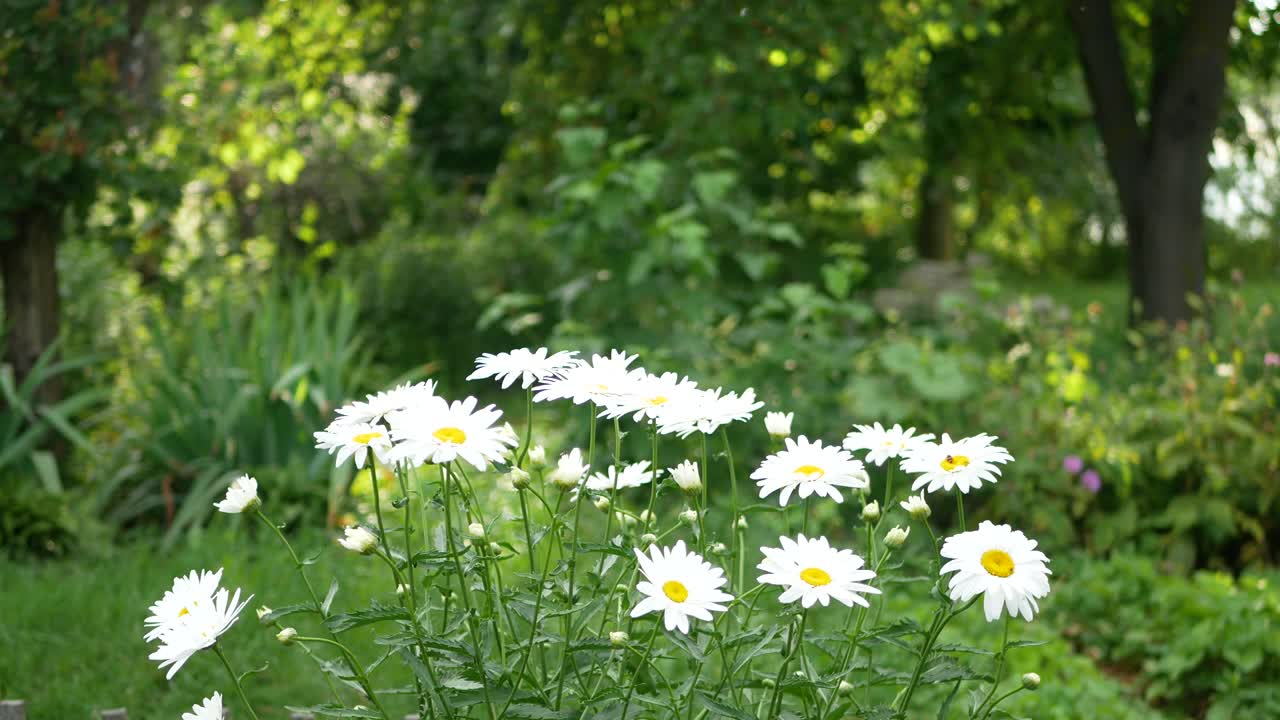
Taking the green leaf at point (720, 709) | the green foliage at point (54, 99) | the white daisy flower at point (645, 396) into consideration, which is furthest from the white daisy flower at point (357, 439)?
the green foliage at point (54, 99)

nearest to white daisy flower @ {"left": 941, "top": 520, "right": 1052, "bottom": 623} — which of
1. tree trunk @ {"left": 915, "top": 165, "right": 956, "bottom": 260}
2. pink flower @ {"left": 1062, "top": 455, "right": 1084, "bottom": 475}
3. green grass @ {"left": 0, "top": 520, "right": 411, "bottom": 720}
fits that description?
green grass @ {"left": 0, "top": 520, "right": 411, "bottom": 720}

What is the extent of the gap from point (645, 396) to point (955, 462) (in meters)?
0.39

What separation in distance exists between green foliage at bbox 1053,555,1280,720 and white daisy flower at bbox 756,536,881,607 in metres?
2.10

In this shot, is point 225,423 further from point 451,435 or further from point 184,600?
point 451,435

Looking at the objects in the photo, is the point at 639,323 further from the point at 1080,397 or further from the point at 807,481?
the point at 807,481

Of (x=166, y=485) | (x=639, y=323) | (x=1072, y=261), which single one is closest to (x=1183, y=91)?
(x=639, y=323)

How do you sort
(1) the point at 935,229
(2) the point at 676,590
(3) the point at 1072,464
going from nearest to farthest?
(2) the point at 676,590 < (3) the point at 1072,464 < (1) the point at 935,229

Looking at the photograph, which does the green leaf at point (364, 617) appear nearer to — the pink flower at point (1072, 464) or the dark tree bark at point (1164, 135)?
the pink flower at point (1072, 464)

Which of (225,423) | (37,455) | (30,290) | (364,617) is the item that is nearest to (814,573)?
(364,617)

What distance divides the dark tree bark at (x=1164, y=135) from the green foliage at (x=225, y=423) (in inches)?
156

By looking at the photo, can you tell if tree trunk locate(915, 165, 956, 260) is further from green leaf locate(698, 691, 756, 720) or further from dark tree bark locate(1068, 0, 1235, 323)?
green leaf locate(698, 691, 756, 720)

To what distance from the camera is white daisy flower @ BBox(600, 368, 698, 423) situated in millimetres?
1419

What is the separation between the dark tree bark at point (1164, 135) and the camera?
588cm

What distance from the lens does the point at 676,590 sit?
1.27 metres
